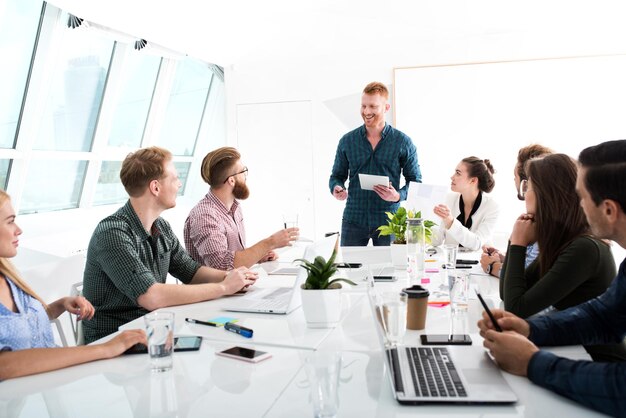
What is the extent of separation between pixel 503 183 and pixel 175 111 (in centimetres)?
411

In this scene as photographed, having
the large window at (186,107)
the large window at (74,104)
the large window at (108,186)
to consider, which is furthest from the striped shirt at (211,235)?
the large window at (186,107)

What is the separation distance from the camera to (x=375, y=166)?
4.22 meters

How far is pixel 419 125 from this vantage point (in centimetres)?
612

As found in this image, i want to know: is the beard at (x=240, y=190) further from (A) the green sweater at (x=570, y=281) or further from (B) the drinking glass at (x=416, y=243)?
(A) the green sweater at (x=570, y=281)

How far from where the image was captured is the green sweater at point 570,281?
179cm

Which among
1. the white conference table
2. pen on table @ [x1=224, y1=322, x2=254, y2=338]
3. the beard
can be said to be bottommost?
the white conference table

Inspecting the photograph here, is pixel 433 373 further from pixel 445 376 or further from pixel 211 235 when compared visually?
pixel 211 235

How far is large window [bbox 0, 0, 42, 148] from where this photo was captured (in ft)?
14.1

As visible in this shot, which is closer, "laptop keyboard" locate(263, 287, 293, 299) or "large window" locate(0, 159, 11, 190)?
"laptop keyboard" locate(263, 287, 293, 299)

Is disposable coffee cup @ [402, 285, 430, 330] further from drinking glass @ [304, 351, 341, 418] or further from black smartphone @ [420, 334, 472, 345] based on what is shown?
drinking glass @ [304, 351, 341, 418]

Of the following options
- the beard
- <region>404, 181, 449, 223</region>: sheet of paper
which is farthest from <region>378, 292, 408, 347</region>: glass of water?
<region>404, 181, 449, 223</region>: sheet of paper

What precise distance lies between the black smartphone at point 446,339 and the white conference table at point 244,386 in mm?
40

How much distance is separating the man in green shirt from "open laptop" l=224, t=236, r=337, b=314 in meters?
0.10

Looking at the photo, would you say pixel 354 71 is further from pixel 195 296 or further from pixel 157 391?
pixel 157 391
